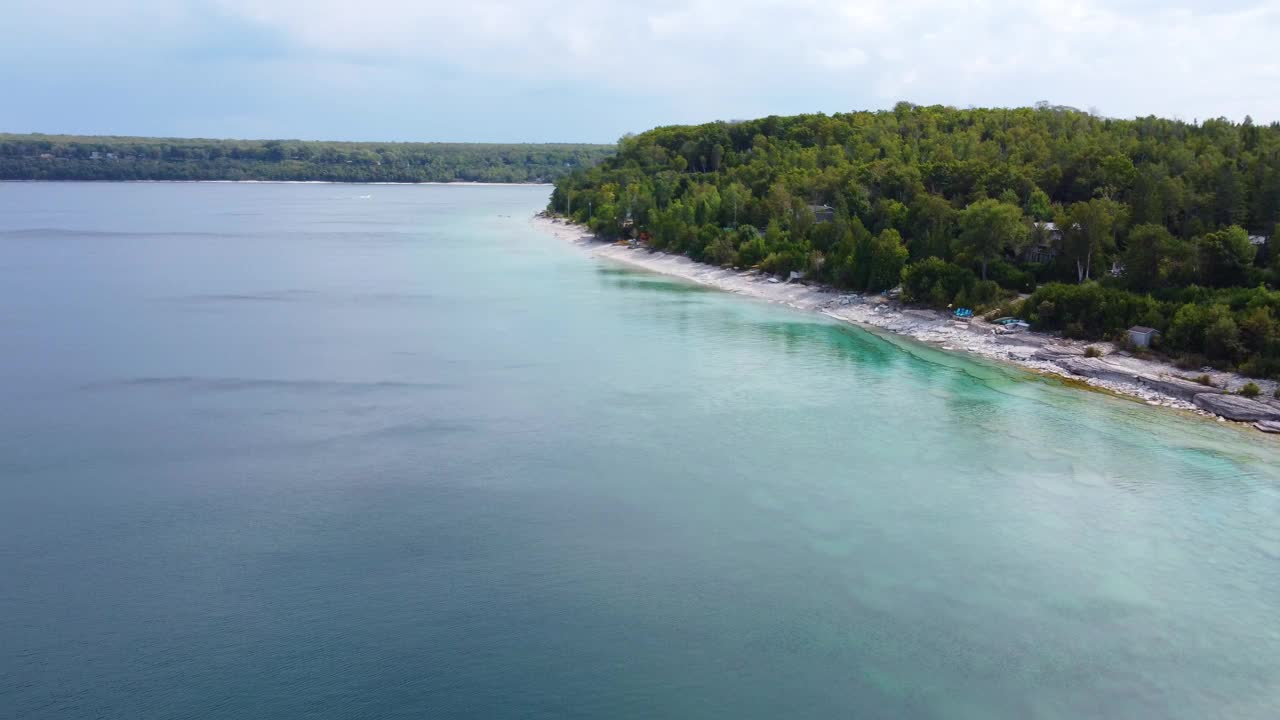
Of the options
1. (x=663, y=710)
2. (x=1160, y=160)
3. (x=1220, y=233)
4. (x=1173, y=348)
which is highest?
(x=1160, y=160)

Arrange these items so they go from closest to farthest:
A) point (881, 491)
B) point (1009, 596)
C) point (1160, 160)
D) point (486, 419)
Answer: point (1009, 596), point (881, 491), point (486, 419), point (1160, 160)

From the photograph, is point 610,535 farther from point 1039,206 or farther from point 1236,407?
point 1039,206

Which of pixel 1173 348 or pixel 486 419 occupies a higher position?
pixel 1173 348

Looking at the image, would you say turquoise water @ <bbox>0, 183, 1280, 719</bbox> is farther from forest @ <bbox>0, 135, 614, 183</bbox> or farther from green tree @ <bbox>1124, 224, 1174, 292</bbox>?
forest @ <bbox>0, 135, 614, 183</bbox>

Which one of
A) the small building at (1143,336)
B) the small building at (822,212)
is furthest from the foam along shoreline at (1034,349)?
the small building at (822,212)

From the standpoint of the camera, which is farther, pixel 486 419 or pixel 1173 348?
pixel 1173 348

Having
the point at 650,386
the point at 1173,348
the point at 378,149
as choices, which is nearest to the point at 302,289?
the point at 650,386

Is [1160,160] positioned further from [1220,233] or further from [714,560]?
[714,560]

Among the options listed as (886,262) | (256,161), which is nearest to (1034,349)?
(886,262)
